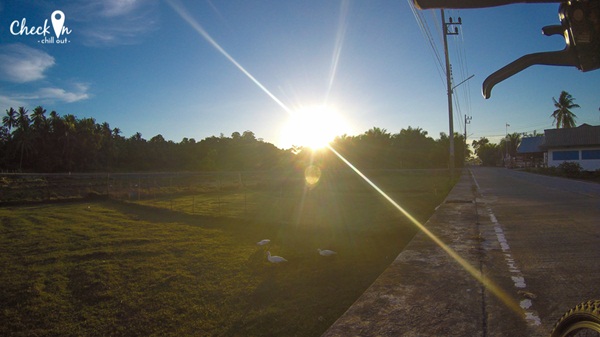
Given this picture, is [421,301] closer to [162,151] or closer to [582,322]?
[582,322]

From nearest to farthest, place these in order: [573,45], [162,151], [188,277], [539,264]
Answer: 1. [573,45]
2. [539,264]
3. [188,277]
4. [162,151]

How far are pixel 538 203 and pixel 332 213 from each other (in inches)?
270

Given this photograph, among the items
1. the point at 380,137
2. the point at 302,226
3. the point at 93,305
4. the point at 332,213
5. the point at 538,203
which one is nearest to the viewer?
the point at 93,305

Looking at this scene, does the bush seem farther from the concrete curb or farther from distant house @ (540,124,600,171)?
the concrete curb

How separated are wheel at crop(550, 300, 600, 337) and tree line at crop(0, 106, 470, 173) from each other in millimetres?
48973

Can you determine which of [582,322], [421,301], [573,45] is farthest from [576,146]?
[573,45]

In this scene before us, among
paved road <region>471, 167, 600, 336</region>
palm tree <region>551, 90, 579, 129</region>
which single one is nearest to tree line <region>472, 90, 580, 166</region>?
palm tree <region>551, 90, 579, 129</region>

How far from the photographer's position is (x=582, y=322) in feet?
5.02

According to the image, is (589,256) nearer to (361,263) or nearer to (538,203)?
(361,263)

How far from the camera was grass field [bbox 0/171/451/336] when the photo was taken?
3875mm

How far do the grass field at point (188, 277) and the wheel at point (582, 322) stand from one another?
7.25ft

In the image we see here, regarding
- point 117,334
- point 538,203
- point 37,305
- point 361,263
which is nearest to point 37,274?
point 37,305

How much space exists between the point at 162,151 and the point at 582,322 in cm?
7085

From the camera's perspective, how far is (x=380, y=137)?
2808 inches
